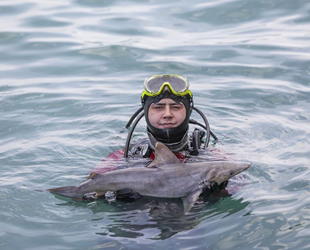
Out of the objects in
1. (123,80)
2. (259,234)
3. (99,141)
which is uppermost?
(123,80)

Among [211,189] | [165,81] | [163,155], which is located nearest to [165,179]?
[163,155]

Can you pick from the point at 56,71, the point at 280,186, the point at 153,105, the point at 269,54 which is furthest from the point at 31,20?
the point at 280,186

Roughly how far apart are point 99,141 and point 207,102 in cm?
262

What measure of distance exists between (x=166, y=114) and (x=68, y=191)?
176cm

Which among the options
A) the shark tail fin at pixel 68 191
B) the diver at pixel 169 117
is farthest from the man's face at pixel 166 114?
the shark tail fin at pixel 68 191

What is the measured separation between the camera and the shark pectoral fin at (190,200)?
660 cm

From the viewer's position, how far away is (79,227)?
22.6 ft

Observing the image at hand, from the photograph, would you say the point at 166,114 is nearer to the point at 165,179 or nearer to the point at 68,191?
the point at 165,179

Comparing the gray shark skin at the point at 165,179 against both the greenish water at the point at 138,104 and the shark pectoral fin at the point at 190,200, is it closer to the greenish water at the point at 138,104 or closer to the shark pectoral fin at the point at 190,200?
the shark pectoral fin at the point at 190,200

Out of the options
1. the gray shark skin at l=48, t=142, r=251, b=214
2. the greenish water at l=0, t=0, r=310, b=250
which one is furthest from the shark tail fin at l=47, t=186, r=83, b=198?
the greenish water at l=0, t=0, r=310, b=250

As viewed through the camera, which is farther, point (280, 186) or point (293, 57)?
point (293, 57)

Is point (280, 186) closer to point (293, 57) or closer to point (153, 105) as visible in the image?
point (153, 105)

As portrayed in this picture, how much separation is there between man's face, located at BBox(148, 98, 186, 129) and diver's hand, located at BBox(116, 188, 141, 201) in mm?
1348

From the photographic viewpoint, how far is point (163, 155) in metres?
7.00
